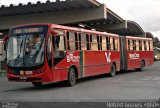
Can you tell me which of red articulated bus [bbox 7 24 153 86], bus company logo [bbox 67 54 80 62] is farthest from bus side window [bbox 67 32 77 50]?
bus company logo [bbox 67 54 80 62]

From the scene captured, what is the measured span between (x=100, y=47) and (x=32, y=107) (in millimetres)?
12009

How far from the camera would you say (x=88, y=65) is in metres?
20.5

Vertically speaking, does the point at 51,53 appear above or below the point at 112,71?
above

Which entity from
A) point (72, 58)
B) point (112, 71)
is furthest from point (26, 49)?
point (112, 71)

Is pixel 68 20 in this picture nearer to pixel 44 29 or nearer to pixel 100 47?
pixel 100 47

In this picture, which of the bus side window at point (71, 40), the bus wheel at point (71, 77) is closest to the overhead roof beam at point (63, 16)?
→ the bus side window at point (71, 40)

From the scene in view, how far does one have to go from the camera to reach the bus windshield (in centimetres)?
1622

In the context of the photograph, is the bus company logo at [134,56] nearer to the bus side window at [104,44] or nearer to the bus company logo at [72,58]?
the bus side window at [104,44]

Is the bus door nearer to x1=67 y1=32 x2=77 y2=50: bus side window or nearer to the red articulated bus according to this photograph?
the red articulated bus

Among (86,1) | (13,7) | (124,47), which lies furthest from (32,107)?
(13,7)

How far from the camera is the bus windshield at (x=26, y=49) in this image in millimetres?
16219

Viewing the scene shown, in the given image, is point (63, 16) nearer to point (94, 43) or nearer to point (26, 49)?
point (94, 43)

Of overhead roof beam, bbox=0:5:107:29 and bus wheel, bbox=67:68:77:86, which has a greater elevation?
overhead roof beam, bbox=0:5:107:29

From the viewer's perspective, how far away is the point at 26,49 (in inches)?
648
